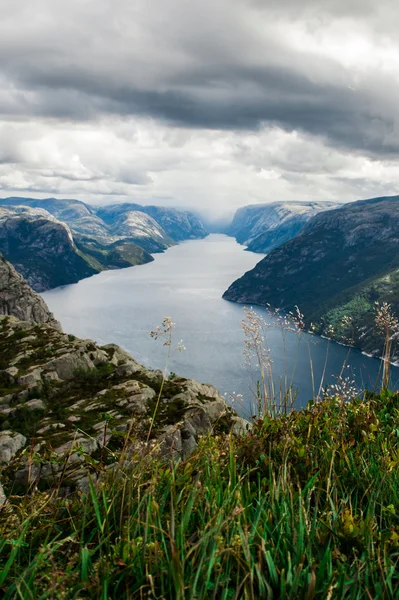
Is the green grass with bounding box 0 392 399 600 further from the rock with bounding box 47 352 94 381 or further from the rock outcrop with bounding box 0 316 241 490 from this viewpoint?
the rock with bounding box 47 352 94 381

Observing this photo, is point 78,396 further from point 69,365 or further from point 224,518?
point 224,518

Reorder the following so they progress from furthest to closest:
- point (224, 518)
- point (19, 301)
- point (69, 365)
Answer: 1. point (19, 301)
2. point (69, 365)
3. point (224, 518)

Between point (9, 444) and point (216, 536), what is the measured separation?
2042 centimetres

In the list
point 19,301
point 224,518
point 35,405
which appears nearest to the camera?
point 224,518

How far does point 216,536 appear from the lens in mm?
2754

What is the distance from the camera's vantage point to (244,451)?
4887mm

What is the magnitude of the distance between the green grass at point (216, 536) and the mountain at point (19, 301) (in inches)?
3878

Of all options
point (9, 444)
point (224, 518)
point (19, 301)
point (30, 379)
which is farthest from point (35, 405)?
point (19, 301)

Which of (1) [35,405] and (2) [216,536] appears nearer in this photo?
(2) [216,536]

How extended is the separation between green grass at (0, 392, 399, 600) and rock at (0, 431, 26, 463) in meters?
17.8

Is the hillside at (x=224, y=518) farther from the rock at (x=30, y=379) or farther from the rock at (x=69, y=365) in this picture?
the rock at (x=69, y=365)

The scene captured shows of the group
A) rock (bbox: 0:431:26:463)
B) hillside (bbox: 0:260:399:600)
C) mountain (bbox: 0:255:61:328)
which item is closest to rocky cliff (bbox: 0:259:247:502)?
rock (bbox: 0:431:26:463)

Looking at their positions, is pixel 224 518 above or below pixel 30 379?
above

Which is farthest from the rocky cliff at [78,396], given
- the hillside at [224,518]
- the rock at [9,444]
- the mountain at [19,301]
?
the mountain at [19,301]
